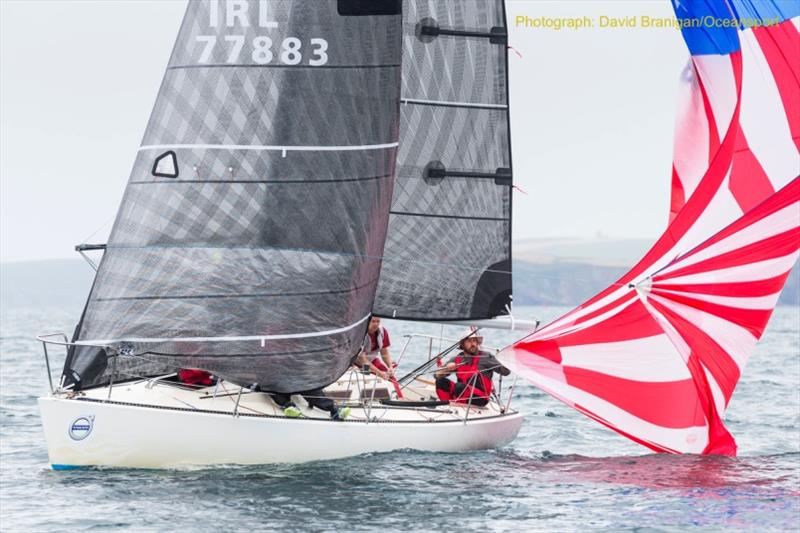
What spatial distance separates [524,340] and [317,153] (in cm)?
287

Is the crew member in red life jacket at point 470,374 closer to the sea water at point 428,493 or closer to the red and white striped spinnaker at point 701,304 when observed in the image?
the red and white striped spinnaker at point 701,304

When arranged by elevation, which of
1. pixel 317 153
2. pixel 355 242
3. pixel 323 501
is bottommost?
pixel 323 501

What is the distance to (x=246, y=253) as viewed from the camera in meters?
11.5

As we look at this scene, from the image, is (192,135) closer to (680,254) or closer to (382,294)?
(382,294)

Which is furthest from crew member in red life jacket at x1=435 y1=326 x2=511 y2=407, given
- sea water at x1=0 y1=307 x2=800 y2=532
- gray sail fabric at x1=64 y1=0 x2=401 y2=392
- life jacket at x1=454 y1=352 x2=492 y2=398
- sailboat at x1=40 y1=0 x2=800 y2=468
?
gray sail fabric at x1=64 y1=0 x2=401 y2=392

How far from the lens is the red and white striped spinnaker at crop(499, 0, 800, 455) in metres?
12.5

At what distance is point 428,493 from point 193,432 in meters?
2.08

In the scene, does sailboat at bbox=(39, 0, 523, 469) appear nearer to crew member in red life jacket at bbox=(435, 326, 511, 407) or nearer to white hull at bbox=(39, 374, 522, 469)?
white hull at bbox=(39, 374, 522, 469)

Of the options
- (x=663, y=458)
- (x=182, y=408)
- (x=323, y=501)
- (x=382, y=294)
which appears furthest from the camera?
(x=382, y=294)

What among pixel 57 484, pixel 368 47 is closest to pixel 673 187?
pixel 368 47

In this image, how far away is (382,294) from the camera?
14.1 meters

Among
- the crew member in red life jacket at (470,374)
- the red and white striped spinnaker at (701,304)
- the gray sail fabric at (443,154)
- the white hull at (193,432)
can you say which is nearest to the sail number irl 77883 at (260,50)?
the gray sail fabric at (443,154)

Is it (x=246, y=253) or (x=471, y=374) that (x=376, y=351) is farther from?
(x=246, y=253)

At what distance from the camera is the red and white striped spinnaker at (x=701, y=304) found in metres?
12.5
